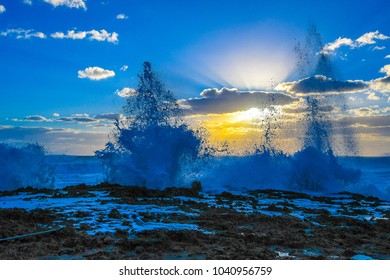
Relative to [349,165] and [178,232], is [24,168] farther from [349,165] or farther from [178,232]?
[349,165]

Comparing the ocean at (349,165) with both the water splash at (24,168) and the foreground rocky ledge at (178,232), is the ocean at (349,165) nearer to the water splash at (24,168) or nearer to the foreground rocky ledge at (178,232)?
the water splash at (24,168)

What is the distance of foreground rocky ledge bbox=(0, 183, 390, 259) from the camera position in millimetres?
5285

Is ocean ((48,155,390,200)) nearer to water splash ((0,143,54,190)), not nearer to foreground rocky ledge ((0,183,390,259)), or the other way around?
water splash ((0,143,54,190))

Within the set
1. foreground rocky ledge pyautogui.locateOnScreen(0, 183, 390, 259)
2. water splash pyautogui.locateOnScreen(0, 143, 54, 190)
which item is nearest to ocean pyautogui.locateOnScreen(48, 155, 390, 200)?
water splash pyautogui.locateOnScreen(0, 143, 54, 190)

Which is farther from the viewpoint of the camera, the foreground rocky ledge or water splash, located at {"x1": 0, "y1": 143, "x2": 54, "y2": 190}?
water splash, located at {"x1": 0, "y1": 143, "x2": 54, "y2": 190}

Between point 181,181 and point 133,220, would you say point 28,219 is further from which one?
point 181,181

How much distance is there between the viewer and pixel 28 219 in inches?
299

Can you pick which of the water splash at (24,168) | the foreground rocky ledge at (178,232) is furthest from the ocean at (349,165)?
the foreground rocky ledge at (178,232)

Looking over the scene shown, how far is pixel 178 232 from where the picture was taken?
6.28 m

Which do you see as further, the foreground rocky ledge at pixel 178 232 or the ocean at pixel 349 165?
the ocean at pixel 349 165

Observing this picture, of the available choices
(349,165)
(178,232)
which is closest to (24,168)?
(178,232)

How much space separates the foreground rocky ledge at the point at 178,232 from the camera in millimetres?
5285

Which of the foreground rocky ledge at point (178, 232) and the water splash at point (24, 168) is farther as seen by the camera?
the water splash at point (24, 168)

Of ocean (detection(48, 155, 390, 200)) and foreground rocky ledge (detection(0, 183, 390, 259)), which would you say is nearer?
foreground rocky ledge (detection(0, 183, 390, 259))
